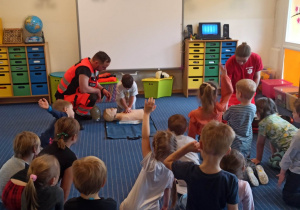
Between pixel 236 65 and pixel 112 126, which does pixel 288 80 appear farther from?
pixel 112 126

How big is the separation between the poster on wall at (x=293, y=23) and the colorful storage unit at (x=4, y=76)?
4.88 meters

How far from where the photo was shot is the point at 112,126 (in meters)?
4.22

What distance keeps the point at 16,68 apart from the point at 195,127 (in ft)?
12.1

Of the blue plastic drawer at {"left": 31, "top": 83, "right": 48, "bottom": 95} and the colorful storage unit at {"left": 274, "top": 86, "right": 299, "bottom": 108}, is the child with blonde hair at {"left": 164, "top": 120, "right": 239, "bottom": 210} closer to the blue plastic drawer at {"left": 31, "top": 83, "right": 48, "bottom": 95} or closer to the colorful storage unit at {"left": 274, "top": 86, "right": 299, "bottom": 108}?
the colorful storage unit at {"left": 274, "top": 86, "right": 299, "bottom": 108}

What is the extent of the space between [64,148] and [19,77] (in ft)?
12.1

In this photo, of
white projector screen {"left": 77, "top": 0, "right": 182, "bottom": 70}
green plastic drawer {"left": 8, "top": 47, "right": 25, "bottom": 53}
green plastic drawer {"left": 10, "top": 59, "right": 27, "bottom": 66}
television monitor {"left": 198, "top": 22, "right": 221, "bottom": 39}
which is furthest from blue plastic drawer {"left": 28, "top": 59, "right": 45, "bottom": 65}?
television monitor {"left": 198, "top": 22, "right": 221, "bottom": 39}

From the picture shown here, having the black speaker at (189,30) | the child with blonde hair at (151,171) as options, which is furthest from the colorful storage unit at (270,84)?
the child with blonde hair at (151,171)

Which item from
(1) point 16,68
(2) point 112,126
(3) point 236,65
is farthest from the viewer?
(1) point 16,68

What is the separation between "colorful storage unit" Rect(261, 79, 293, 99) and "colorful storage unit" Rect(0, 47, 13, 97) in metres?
4.38

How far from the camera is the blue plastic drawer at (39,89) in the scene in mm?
5301

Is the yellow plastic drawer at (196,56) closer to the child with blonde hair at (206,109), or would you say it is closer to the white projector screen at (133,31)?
the white projector screen at (133,31)

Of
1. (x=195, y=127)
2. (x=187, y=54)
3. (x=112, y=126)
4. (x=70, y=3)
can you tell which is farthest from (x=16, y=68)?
(x=195, y=127)

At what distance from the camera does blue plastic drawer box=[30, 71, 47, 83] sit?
526cm

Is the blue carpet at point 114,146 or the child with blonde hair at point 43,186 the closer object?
the child with blonde hair at point 43,186
